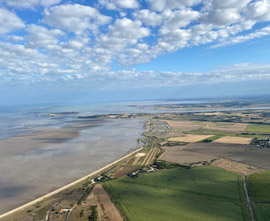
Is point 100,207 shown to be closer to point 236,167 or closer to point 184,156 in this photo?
point 236,167

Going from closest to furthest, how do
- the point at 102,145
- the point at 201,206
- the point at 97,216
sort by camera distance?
the point at 97,216
the point at 201,206
the point at 102,145

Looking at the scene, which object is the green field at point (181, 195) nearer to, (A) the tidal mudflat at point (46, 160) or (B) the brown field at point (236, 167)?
(B) the brown field at point (236, 167)

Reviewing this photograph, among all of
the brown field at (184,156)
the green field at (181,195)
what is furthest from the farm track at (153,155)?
the green field at (181,195)

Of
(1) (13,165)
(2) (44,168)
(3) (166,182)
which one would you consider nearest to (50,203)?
(2) (44,168)

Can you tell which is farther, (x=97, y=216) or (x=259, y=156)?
(x=259, y=156)

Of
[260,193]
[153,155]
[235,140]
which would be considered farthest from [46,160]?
[235,140]

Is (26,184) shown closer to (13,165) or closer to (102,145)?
(13,165)

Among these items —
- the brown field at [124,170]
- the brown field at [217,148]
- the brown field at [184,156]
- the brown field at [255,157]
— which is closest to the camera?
the brown field at [124,170]
